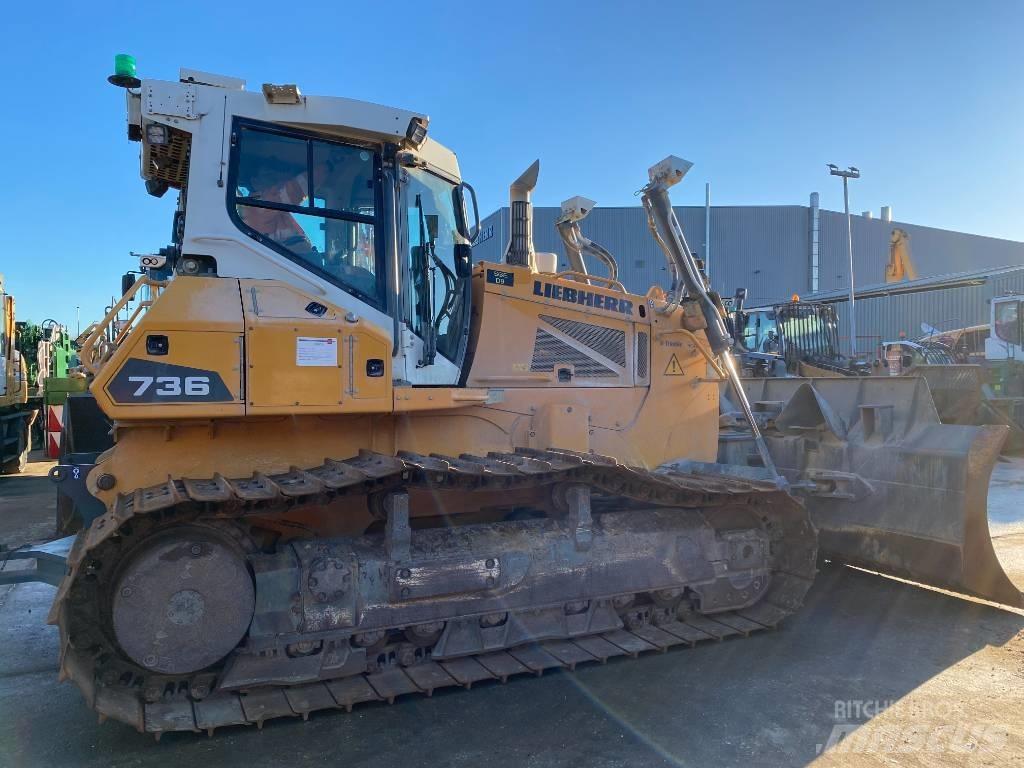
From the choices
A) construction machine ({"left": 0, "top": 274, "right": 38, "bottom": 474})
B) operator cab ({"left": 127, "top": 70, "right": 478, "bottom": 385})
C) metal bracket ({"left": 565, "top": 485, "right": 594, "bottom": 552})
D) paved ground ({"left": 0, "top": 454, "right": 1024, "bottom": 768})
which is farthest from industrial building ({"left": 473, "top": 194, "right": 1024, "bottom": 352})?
paved ground ({"left": 0, "top": 454, "right": 1024, "bottom": 768})

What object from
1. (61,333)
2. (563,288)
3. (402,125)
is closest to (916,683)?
(563,288)

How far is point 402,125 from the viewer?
411cm

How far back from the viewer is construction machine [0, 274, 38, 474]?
12.0m

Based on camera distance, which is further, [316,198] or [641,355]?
[641,355]

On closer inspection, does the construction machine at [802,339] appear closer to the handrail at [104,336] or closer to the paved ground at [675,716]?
the paved ground at [675,716]

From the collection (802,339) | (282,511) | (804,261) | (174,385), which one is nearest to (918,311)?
(804,261)

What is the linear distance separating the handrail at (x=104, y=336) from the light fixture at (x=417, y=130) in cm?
161

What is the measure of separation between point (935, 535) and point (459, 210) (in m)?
3.94

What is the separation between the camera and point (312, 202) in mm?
4062

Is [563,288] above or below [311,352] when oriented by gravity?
above

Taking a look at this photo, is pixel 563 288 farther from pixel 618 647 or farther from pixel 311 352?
pixel 618 647

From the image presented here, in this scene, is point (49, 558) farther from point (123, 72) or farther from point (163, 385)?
point (123, 72)

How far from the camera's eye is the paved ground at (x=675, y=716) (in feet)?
10.9

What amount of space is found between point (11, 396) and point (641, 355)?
1173 centimetres
